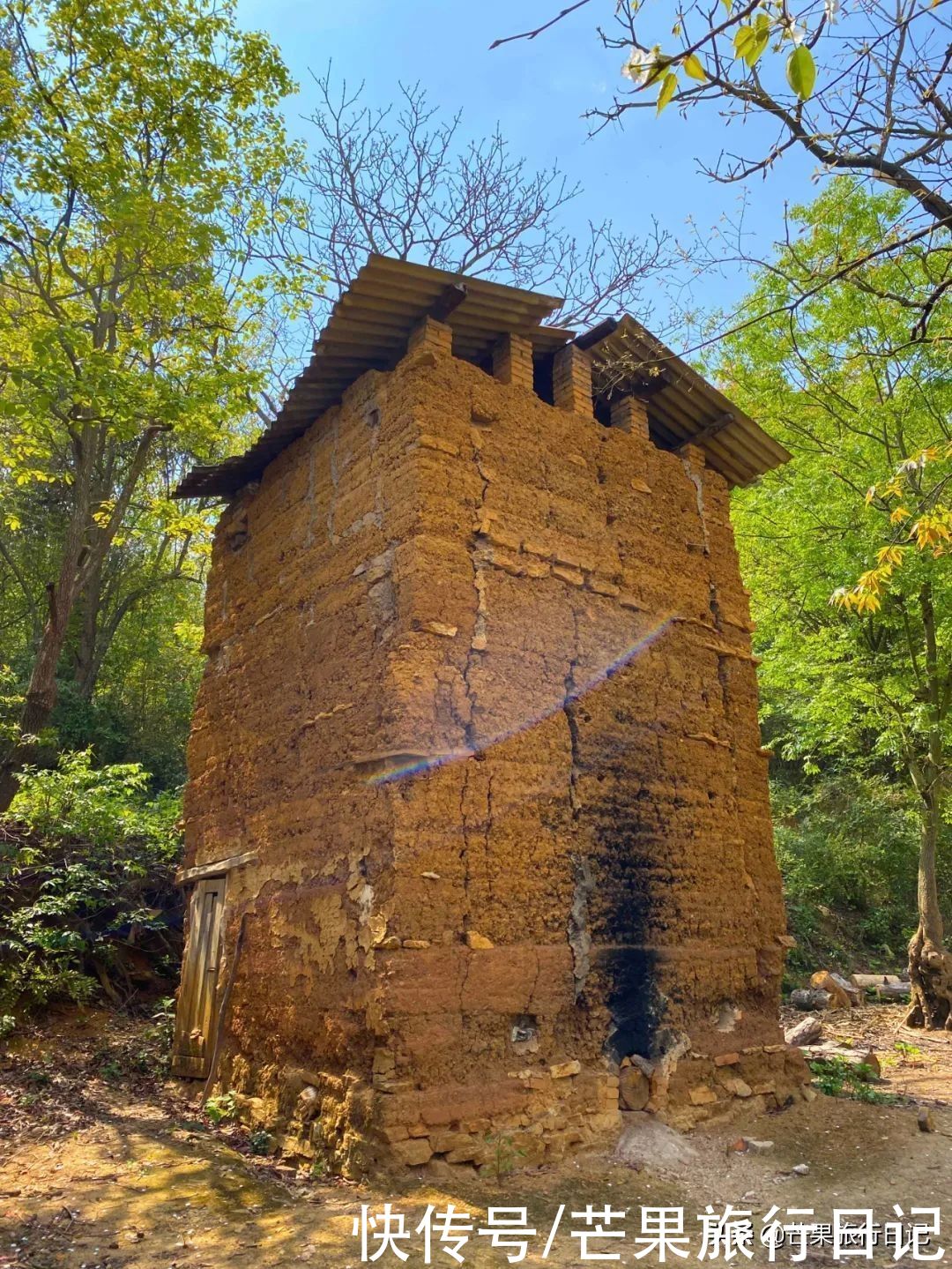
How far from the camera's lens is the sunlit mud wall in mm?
5242

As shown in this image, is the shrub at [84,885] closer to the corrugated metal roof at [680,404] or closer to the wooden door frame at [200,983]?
the wooden door frame at [200,983]

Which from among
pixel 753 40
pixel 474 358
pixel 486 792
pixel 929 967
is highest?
pixel 474 358

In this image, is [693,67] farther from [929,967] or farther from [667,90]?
[929,967]

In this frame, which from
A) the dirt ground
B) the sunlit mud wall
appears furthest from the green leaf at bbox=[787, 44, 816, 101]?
the dirt ground

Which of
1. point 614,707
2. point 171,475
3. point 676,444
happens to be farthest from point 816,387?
point 171,475

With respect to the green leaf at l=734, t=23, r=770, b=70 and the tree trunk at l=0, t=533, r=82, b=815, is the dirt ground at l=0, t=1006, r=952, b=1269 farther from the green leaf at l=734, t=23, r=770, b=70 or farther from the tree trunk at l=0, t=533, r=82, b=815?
the green leaf at l=734, t=23, r=770, b=70

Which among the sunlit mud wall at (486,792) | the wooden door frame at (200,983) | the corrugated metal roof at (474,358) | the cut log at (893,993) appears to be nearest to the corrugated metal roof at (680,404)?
the corrugated metal roof at (474,358)

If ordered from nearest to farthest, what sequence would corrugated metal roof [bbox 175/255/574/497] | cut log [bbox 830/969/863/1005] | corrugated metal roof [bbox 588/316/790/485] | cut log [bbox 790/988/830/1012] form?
corrugated metal roof [bbox 175/255/574/497] → corrugated metal roof [bbox 588/316/790/485] → cut log [bbox 790/988/830/1012] → cut log [bbox 830/969/863/1005]

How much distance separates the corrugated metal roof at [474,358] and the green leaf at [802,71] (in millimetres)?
2680

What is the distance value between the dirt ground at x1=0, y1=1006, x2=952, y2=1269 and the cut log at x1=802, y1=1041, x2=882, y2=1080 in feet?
1.66

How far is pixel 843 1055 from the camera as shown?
8.80 metres

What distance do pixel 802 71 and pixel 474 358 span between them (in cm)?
475

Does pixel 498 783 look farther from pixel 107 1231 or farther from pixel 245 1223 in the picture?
pixel 107 1231

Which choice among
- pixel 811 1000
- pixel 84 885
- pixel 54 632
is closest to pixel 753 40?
pixel 84 885
